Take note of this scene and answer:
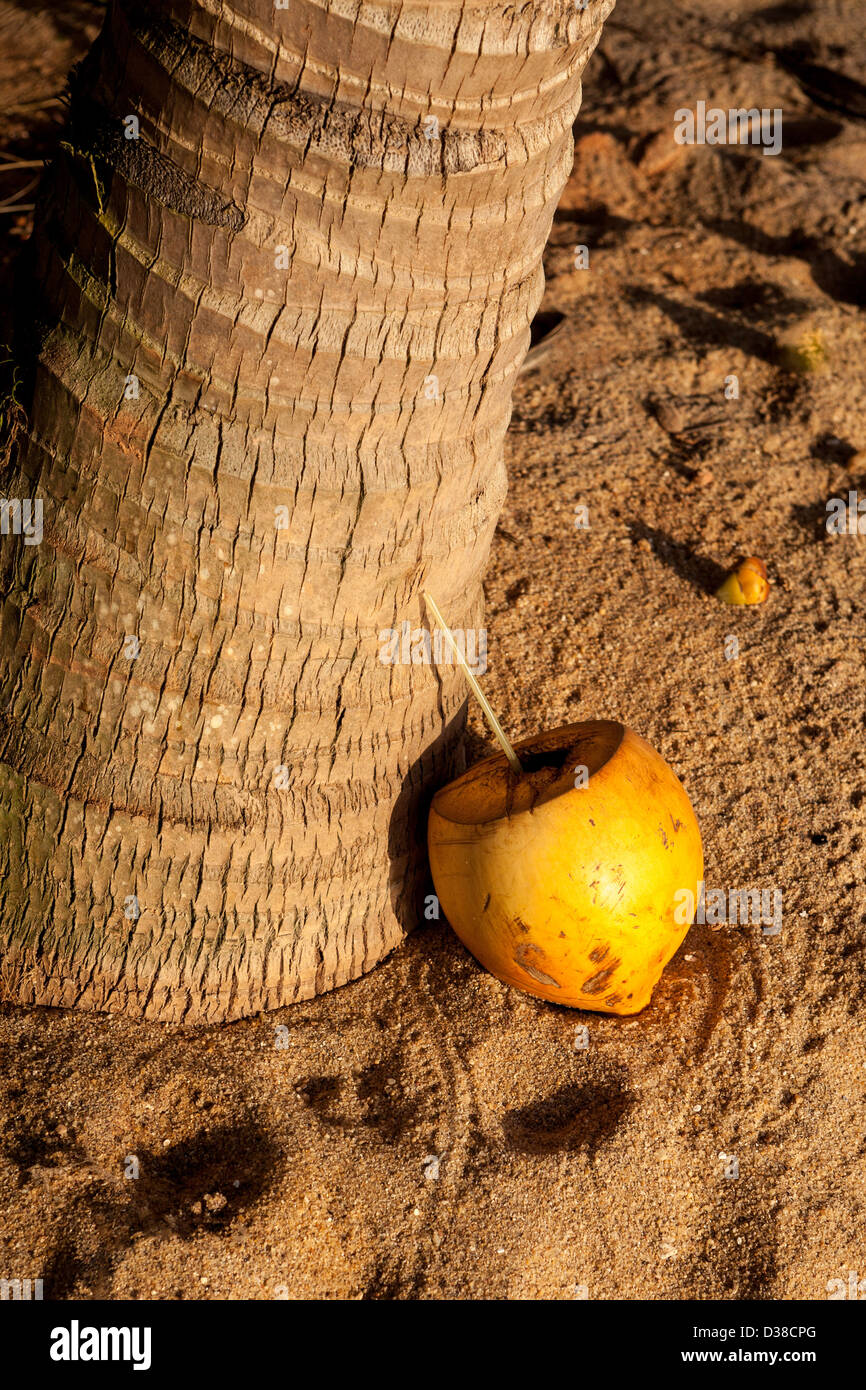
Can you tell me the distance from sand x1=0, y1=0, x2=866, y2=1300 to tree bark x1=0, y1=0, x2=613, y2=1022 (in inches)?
11.2

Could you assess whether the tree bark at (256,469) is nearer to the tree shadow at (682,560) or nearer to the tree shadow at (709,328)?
the tree shadow at (682,560)

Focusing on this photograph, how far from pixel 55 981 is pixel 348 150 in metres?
2.00

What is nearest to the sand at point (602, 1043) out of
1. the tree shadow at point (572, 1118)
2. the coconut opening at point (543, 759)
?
the tree shadow at point (572, 1118)

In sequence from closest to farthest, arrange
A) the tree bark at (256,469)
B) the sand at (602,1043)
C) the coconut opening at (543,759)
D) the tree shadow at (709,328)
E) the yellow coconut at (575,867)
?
the tree bark at (256,469) → the sand at (602,1043) → the yellow coconut at (575,867) → the coconut opening at (543,759) → the tree shadow at (709,328)

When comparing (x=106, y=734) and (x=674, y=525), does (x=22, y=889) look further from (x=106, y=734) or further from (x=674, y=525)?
(x=674, y=525)

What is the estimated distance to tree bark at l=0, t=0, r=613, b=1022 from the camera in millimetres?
2186

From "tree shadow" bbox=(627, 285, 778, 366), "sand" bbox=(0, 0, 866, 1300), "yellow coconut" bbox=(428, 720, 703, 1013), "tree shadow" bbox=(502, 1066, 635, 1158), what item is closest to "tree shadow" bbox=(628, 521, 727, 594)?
"sand" bbox=(0, 0, 866, 1300)

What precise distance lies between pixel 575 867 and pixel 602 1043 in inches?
21.4

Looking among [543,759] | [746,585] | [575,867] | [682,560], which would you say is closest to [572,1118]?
[575,867]

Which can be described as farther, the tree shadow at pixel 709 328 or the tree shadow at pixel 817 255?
the tree shadow at pixel 817 255

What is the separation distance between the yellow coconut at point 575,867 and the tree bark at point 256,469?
261mm

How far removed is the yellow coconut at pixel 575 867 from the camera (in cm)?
282

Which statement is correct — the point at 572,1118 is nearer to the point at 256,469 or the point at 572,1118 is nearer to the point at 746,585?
the point at 256,469

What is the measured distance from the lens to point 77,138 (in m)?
2.48
